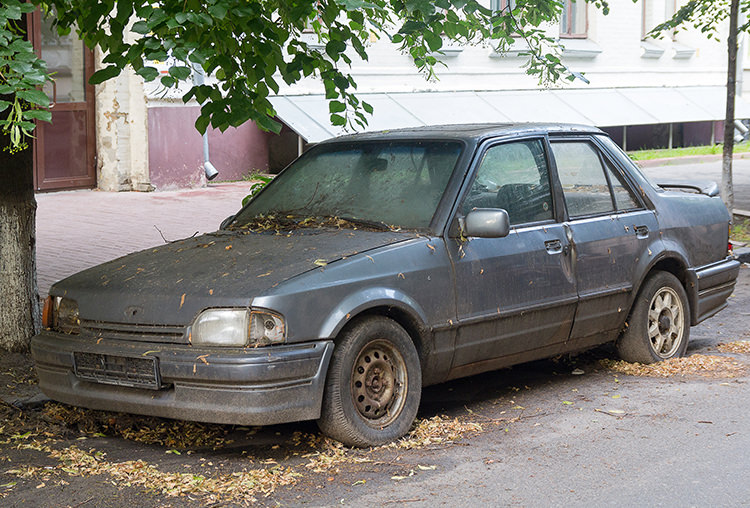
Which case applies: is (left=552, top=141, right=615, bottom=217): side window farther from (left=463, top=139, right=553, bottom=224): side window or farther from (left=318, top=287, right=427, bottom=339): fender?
(left=318, top=287, right=427, bottom=339): fender

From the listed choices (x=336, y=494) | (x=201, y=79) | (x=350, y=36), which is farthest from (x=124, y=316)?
(x=201, y=79)

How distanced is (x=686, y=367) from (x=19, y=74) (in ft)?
14.3

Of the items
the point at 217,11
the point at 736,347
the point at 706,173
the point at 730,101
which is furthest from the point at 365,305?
the point at 706,173

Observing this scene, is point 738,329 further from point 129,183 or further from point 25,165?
point 129,183

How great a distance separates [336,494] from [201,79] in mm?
11864

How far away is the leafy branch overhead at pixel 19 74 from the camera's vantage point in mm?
4875

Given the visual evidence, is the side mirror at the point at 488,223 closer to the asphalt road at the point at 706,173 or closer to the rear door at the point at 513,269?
the rear door at the point at 513,269

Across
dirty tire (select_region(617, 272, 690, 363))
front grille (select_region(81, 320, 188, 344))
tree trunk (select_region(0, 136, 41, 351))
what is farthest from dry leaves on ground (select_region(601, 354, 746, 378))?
tree trunk (select_region(0, 136, 41, 351))

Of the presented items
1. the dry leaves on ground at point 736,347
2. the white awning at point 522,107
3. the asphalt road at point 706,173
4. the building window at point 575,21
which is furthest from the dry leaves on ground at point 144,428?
the building window at point 575,21

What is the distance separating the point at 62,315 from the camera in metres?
5.51

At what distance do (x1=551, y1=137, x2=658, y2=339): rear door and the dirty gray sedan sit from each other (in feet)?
0.05

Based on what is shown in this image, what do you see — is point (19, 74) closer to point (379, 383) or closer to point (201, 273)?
point (201, 273)

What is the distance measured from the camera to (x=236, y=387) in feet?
15.9

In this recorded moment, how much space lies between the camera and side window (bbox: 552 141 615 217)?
6.57m
